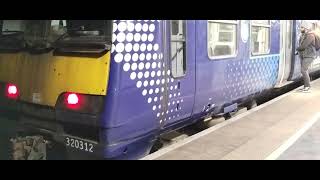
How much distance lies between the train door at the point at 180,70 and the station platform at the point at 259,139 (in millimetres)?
427

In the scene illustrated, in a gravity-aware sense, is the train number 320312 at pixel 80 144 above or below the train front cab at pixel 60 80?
below

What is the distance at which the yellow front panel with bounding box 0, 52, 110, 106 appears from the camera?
4523mm

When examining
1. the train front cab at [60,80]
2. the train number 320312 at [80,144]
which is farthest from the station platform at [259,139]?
the train front cab at [60,80]

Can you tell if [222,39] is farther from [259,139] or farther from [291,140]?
[291,140]

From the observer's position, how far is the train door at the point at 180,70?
5203mm

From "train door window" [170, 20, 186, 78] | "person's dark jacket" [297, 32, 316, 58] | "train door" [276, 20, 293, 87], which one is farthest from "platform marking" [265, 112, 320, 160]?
"person's dark jacket" [297, 32, 316, 58]

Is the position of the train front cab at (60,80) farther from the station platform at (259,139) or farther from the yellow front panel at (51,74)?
the station platform at (259,139)

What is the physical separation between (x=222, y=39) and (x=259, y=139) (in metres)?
1.54

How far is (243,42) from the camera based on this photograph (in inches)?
284

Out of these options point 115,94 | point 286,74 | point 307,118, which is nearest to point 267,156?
point 115,94

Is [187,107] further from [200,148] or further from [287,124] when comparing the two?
[287,124]

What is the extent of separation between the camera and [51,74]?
5008mm

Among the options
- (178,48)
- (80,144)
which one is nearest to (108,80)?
(80,144)

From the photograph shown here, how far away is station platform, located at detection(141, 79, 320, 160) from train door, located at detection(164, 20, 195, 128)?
0.43 metres
